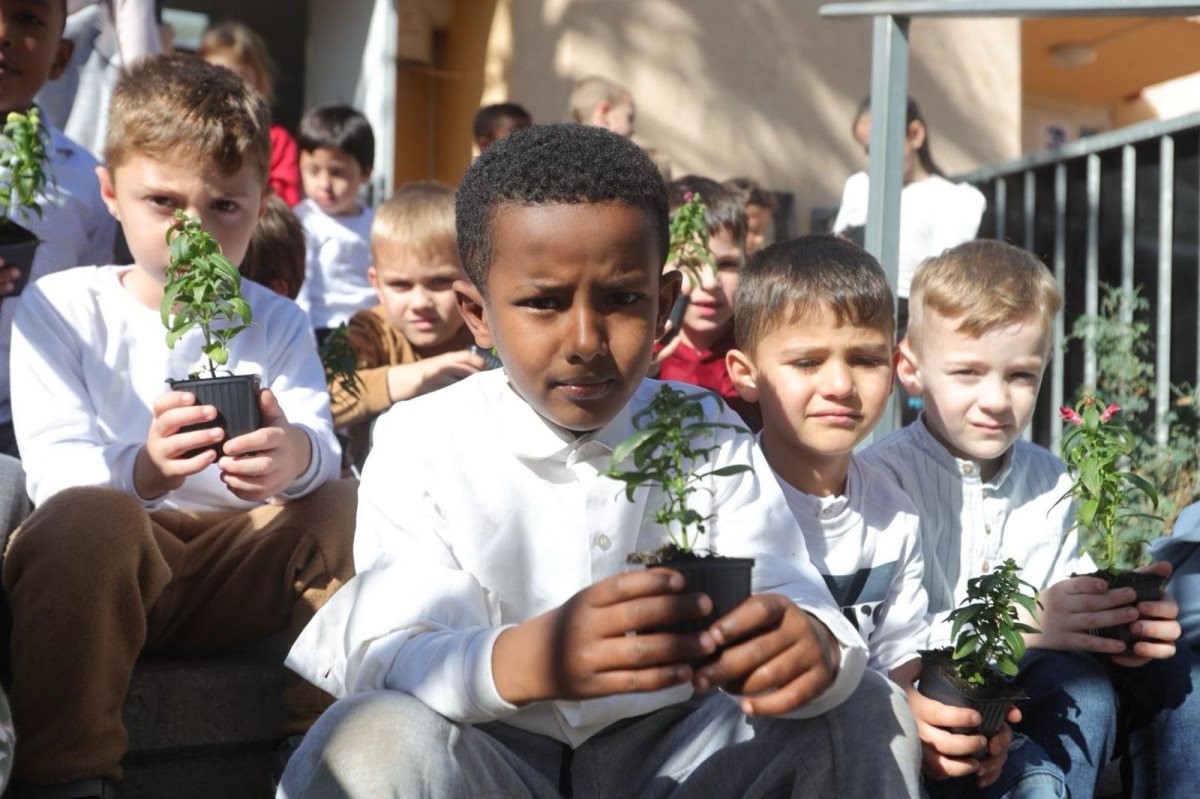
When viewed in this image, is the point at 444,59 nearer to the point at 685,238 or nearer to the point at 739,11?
the point at 739,11

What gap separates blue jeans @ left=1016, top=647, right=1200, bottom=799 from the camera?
2.64 m

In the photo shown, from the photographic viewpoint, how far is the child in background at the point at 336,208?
17.9 feet

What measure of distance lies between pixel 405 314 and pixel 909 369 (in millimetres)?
1541

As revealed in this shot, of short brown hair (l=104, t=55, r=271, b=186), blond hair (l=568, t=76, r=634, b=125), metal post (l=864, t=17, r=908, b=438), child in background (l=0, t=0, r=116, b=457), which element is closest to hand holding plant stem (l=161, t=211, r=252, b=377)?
short brown hair (l=104, t=55, r=271, b=186)

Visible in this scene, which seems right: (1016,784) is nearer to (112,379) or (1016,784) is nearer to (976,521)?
(976,521)

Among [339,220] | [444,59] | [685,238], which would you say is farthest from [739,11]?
[685,238]

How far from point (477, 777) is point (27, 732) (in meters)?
0.96

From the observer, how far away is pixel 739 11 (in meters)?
7.09

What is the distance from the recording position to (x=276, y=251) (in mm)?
4168

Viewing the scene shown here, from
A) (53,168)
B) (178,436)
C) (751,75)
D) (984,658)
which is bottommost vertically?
(984,658)

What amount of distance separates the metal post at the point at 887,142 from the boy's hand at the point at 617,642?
1.82 metres

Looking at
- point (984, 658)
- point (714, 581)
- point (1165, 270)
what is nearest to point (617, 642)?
point (714, 581)

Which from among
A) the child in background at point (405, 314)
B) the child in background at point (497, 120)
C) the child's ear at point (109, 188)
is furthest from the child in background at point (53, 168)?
the child in background at point (497, 120)

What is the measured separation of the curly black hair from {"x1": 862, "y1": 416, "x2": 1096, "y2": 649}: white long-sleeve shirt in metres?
1.06
